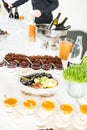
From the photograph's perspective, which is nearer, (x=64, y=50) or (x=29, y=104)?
(x=29, y=104)

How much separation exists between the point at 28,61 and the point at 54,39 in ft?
1.60

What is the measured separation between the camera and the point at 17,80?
119 centimetres

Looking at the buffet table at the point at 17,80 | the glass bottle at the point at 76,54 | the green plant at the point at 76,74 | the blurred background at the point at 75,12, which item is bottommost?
the blurred background at the point at 75,12

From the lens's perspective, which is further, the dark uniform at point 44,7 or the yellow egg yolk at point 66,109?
the dark uniform at point 44,7

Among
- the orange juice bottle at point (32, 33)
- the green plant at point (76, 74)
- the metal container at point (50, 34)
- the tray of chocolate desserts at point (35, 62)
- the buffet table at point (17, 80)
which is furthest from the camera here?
the orange juice bottle at point (32, 33)

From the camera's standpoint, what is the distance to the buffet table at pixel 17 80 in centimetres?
97

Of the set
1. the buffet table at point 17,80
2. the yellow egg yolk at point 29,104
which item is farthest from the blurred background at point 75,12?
the yellow egg yolk at point 29,104

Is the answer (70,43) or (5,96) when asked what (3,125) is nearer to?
(5,96)

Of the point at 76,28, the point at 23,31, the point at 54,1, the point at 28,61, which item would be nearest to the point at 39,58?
the point at 28,61

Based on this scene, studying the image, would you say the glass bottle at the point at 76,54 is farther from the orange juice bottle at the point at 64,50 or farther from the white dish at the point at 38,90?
the white dish at the point at 38,90

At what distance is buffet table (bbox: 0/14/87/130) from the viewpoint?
3.19ft

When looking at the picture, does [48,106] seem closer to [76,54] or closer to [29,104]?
[29,104]

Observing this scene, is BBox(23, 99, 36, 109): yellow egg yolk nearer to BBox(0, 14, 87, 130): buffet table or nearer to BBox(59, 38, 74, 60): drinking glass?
BBox(0, 14, 87, 130): buffet table

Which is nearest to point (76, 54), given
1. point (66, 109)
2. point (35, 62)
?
point (35, 62)
